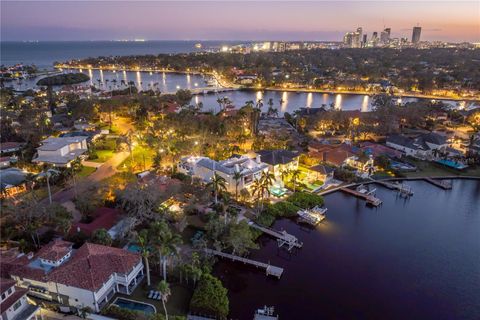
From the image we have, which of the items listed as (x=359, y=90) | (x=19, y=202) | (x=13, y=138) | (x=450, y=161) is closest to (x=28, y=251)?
(x=19, y=202)

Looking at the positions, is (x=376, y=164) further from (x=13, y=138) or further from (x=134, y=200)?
(x=13, y=138)

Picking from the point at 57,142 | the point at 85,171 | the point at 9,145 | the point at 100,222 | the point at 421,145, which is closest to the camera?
Result: the point at 100,222

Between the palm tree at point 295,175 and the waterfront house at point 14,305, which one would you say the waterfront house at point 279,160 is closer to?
the palm tree at point 295,175

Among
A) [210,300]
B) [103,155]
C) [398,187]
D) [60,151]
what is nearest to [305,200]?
[398,187]

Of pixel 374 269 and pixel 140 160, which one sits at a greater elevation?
pixel 140 160

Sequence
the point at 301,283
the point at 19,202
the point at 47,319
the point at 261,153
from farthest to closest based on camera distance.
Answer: the point at 261,153, the point at 19,202, the point at 301,283, the point at 47,319

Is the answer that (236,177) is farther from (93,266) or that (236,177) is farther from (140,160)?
(140,160)
